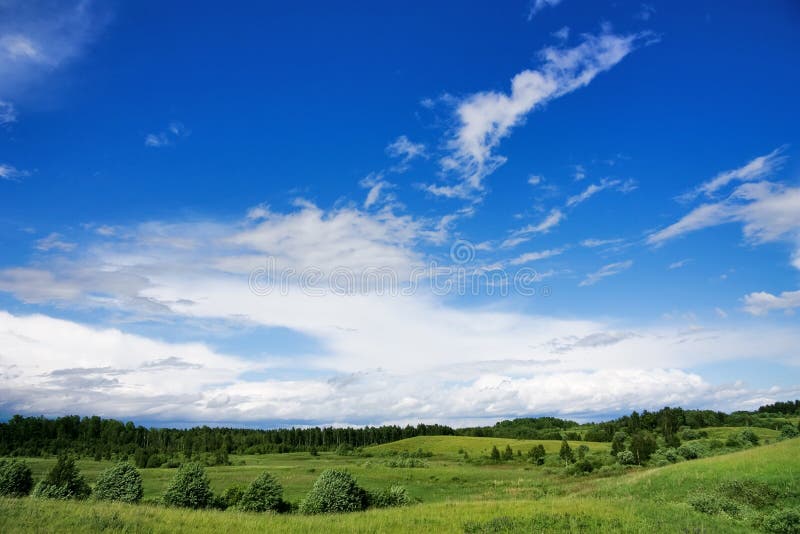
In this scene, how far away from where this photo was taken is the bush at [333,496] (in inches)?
1038

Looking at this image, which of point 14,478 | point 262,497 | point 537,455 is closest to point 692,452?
point 537,455

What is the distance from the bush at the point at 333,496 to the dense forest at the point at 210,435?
3575 inches

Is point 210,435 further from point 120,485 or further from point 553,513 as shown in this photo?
point 553,513

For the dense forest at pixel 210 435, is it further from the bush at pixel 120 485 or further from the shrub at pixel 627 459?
the bush at pixel 120 485

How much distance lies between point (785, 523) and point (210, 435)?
20453cm

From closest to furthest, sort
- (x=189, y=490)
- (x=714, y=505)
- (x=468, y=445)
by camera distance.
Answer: (x=714, y=505) < (x=189, y=490) < (x=468, y=445)

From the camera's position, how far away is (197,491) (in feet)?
93.5

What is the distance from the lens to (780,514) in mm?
20906

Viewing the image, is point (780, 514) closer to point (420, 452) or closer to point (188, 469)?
point (188, 469)

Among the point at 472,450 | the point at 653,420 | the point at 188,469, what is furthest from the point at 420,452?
the point at 188,469

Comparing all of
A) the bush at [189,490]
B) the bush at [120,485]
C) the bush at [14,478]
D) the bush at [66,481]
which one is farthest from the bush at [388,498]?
the bush at [14,478]

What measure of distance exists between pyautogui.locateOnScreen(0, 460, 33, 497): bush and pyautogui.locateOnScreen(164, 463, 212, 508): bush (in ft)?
34.8

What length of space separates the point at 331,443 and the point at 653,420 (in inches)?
4774

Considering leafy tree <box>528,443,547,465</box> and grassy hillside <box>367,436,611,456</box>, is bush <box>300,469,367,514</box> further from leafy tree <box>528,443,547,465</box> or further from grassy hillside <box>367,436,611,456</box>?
grassy hillside <box>367,436,611,456</box>
